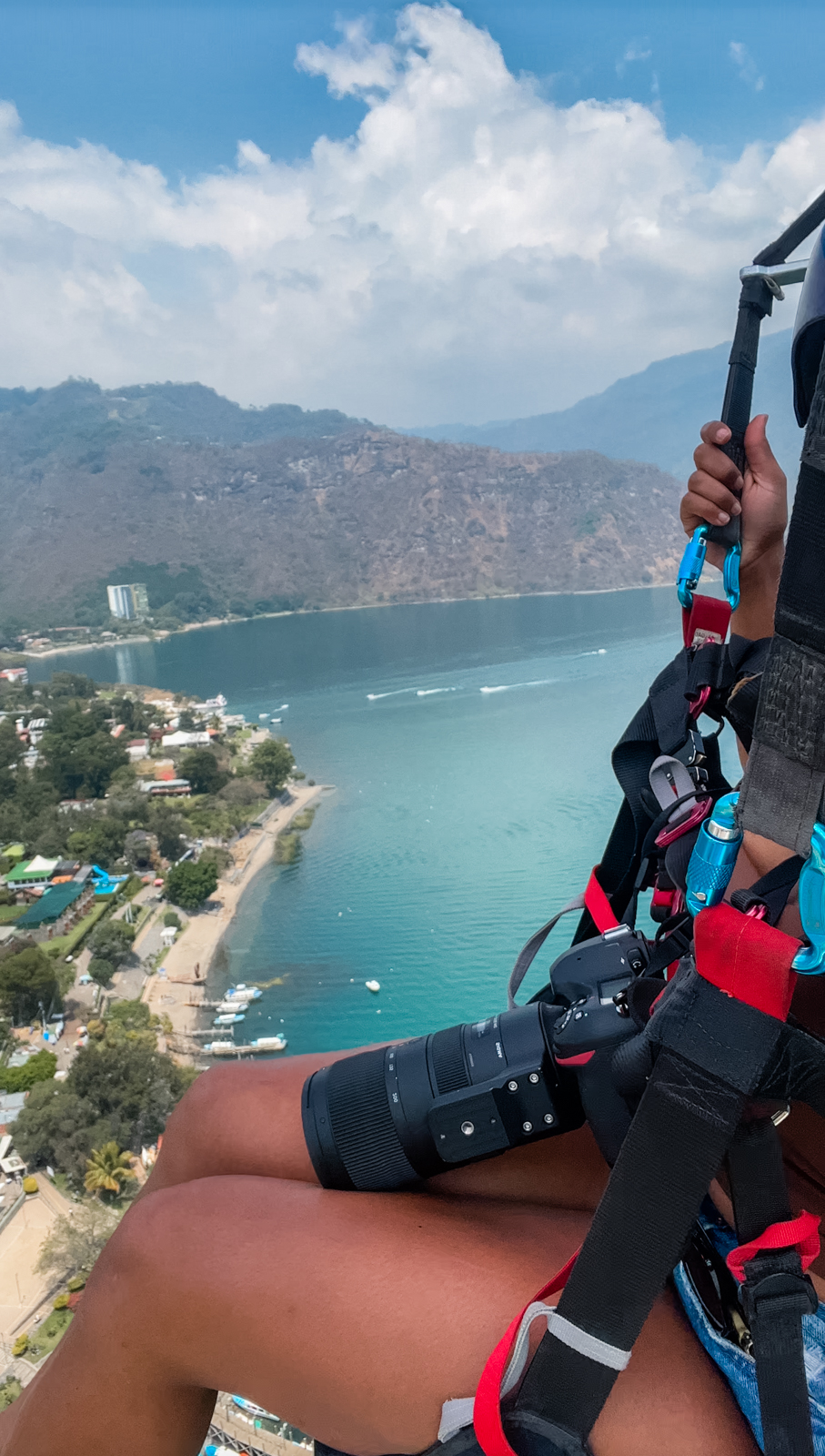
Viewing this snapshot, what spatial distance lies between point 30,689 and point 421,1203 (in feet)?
105

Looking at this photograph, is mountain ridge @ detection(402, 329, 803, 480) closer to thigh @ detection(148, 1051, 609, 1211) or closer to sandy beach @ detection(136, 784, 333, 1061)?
sandy beach @ detection(136, 784, 333, 1061)

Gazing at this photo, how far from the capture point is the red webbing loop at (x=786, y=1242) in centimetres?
54

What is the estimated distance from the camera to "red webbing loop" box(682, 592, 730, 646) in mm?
814

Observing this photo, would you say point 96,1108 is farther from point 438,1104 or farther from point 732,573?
point 732,573

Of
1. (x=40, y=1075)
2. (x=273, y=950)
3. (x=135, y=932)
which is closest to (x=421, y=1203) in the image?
(x=40, y=1075)

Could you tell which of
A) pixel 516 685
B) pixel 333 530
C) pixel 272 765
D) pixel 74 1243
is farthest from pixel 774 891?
pixel 333 530

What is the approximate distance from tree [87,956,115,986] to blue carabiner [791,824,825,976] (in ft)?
50.8

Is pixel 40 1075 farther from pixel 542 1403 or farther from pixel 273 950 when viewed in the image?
pixel 542 1403

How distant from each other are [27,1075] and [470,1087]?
13555 mm

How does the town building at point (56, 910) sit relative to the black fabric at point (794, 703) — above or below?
below

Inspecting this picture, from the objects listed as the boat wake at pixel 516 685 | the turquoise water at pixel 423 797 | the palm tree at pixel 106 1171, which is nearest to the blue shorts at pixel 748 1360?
the palm tree at pixel 106 1171

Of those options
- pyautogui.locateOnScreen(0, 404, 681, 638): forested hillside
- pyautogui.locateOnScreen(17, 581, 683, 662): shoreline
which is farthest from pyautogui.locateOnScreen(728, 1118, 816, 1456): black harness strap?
pyautogui.locateOnScreen(0, 404, 681, 638): forested hillside

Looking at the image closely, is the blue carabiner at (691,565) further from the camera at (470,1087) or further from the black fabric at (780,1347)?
the black fabric at (780,1347)

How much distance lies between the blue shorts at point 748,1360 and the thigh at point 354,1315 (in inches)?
0.5
